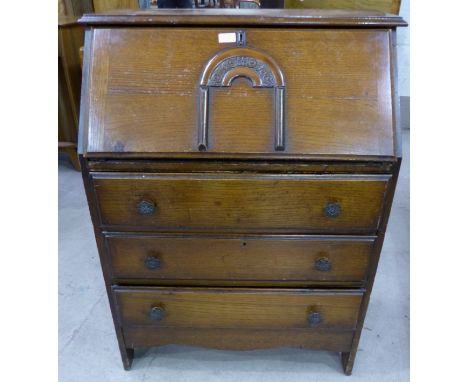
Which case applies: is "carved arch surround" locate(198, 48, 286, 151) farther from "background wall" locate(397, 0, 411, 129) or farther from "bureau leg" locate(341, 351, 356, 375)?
"background wall" locate(397, 0, 411, 129)

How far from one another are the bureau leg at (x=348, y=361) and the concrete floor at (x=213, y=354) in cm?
3

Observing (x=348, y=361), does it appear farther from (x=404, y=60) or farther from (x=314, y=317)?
(x=404, y=60)

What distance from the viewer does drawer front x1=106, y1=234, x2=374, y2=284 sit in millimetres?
1349

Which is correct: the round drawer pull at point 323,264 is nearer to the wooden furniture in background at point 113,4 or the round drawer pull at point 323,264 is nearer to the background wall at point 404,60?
the wooden furniture in background at point 113,4

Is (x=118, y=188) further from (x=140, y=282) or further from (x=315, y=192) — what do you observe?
(x=315, y=192)

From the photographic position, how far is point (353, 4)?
85.3 inches

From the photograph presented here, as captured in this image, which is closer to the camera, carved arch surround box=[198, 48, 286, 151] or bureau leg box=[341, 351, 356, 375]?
carved arch surround box=[198, 48, 286, 151]

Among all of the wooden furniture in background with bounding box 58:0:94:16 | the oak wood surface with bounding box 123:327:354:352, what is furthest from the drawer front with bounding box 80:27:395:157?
the wooden furniture in background with bounding box 58:0:94:16

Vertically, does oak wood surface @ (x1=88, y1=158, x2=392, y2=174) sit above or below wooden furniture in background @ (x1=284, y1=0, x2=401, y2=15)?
below

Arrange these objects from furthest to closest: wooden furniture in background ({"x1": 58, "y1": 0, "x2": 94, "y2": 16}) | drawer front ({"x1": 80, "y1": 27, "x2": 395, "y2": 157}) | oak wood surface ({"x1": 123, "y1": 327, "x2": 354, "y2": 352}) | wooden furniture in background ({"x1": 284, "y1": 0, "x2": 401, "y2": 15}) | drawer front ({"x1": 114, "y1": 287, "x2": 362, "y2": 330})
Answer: wooden furniture in background ({"x1": 58, "y1": 0, "x2": 94, "y2": 16})
wooden furniture in background ({"x1": 284, "y1": 0, "x2": 401, "y2": 15})
oak wood surface ({"x1": 123, "y1": 327, "x2": 354, "y2": 352})
drawer front ({"x1": 114, "y1": 287, "x2": 362, "y2": 330})
drawer front ({"x1": 80, "y1": 27, "x2": 395, "y2": 157})

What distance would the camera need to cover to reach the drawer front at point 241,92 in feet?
3.94

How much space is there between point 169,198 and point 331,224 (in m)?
0.52

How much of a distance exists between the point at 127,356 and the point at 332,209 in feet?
3.51

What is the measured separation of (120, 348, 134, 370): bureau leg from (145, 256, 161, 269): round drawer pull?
0.49m
